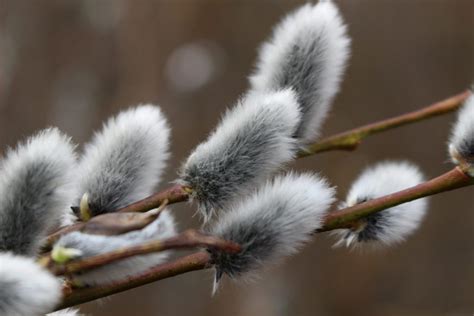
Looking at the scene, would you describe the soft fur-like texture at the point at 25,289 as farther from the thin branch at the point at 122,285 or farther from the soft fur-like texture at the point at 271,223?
the soft fur-like texture at the point at 271,223

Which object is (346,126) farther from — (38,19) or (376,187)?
(376,187)

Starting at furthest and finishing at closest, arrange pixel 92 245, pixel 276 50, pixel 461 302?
pixel 461 302 → pixel 276 50 → pixel 92 245

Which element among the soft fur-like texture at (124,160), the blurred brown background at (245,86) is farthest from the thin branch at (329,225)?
the blurred brown background at (245,86)

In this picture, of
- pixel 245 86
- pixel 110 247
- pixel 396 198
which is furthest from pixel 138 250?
pixel 245 86

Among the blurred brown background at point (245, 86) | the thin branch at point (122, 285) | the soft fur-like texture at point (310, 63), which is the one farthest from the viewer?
the blurred brown background at point (245, 86)

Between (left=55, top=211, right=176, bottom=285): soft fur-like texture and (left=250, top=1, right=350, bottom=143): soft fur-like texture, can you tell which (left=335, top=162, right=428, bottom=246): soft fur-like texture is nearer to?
(left=250, top=1, right=350, bottom=143): soft fur-like texture

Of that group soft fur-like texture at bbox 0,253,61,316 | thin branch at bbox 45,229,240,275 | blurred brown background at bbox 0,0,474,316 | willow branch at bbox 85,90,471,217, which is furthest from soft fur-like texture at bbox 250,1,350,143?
blurred brown background at bbox 0,0,474,316

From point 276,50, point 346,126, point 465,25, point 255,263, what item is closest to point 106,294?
point 255,263
